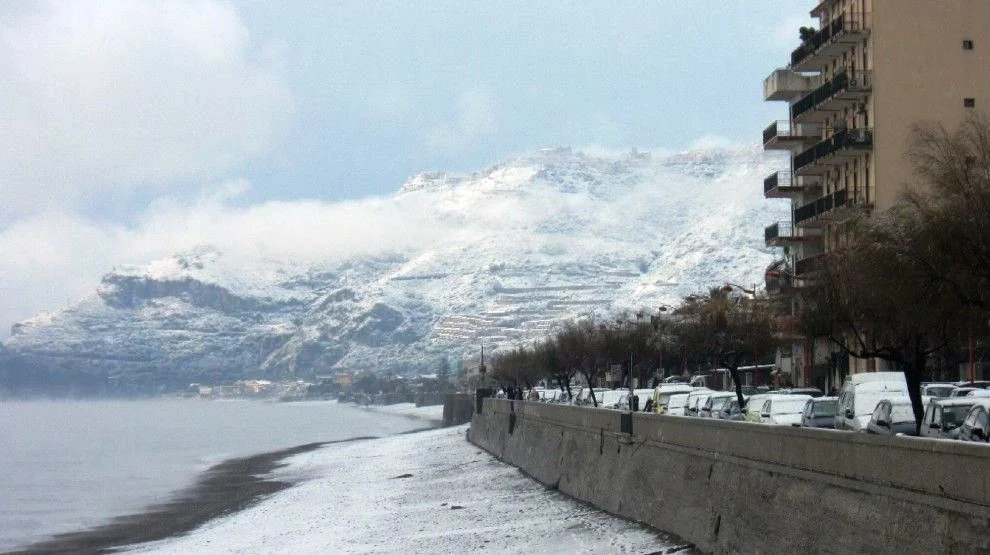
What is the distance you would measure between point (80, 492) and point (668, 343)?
4700 cm

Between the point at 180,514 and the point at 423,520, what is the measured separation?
62.5 ft

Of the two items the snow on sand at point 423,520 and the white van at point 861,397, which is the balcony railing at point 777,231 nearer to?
the snow on sand at point 423,520

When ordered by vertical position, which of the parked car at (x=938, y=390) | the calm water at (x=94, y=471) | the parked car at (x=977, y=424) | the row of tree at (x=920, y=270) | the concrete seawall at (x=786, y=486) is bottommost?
the calm water at (x=94, y=471)

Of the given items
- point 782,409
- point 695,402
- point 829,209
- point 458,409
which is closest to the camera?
point 782,409

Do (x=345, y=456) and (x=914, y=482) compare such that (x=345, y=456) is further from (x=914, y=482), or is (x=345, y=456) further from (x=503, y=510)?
(x=914, y=482)

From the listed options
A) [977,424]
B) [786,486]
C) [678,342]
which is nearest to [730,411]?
[977,424]

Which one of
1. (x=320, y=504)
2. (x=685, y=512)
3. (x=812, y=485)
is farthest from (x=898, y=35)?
(x=812, y=485)

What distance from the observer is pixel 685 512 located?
30.3m

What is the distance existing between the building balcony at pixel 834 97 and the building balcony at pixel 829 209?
446cm

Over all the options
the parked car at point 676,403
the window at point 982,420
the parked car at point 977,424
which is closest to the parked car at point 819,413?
the parked car at point 977,424

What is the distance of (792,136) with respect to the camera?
3248 inches

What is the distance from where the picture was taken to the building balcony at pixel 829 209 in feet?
236

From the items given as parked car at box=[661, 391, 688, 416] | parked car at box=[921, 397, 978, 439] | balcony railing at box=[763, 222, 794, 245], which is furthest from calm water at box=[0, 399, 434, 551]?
balcony railing at box=[763, 222, 794, 245]

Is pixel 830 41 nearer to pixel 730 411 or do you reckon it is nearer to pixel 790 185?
pixel 790 185
